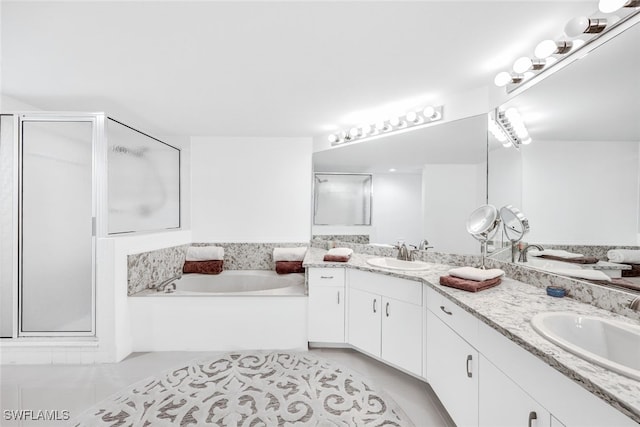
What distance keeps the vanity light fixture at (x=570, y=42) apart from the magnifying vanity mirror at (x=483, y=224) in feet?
2.70

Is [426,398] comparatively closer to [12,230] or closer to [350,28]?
[350,28]

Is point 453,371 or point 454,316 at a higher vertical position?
point 454,316

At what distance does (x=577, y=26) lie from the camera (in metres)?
1.22

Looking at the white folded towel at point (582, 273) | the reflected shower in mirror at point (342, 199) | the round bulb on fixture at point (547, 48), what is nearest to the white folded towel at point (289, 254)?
the reflected shower in mirror at point (342, 199)

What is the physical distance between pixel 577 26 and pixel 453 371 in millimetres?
1799

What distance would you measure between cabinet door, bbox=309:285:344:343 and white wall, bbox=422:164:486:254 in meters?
0.99

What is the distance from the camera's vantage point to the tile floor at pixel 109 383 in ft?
5.50

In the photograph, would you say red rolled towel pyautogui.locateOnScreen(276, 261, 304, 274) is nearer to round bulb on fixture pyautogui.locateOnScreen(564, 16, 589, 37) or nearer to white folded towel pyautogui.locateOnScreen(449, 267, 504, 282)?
white folded towel pyautogui.locateOnScreen(449, 267, 504, 282)

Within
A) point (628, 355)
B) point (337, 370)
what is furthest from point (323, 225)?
point (628, 355)

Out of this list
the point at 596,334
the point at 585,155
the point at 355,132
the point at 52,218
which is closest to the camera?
the point at 596,334

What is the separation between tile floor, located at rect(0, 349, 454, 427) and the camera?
168 centimetres

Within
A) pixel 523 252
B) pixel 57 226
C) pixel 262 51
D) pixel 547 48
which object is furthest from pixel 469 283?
pixel 57 226

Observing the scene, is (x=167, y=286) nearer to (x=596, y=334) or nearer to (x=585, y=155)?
(x=596, y=334)

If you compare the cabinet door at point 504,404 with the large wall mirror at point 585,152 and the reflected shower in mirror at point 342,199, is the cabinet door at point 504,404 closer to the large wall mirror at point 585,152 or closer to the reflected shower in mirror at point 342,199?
the large wall mirror at point 585,152
